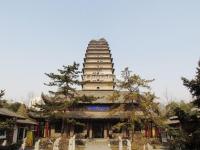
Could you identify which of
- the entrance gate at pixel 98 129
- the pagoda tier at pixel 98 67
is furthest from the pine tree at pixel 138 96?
the pagoda tier at pixel 98 67

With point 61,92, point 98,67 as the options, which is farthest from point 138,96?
point 98,67

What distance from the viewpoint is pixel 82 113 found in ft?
117

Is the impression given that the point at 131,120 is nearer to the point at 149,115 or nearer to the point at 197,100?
the point at 149,115

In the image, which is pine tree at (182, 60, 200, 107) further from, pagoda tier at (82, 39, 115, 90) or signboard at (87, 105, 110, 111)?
pagoda tier at (82, 39, 115, 90)

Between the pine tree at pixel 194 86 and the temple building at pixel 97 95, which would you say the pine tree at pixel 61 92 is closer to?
the temple building at pixel 97 95

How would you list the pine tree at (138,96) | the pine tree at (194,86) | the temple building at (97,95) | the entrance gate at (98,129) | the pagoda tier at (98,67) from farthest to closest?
the pagoda tier at (98,67) < the entrance gate at (98,129) < the temple building at (97,95) < the pine tree at (138,96) < the pine tree at (194,86)

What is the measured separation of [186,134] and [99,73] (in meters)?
43.1

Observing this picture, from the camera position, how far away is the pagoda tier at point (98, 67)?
176ft

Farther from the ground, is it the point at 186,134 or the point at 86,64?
the point at 86,64

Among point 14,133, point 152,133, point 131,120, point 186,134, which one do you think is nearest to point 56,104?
point 14,133

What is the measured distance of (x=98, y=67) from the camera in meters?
56.4

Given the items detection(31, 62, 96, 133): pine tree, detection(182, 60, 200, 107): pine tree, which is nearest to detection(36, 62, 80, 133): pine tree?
detection(31, 62, 96, 133): pine tree

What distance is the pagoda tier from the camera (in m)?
53.8

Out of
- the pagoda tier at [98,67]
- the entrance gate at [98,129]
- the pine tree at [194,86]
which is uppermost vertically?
the pagoda tier at [98,67]
